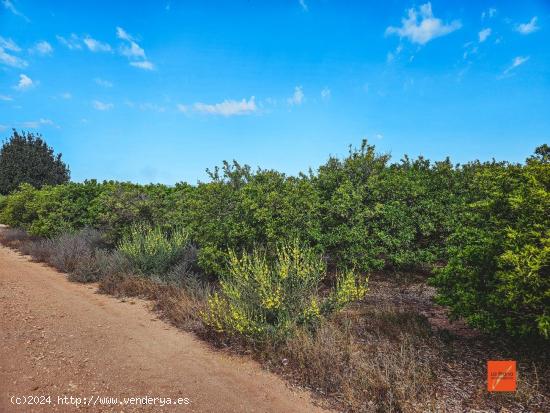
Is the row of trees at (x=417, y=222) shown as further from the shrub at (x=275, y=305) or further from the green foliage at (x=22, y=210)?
the green foliage at (x=22, y=210)

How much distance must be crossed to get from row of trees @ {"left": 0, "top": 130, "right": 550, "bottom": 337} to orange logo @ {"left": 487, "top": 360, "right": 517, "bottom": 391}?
379 millimetres

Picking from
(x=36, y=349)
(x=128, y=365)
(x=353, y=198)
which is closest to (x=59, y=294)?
(x=36, y=349)

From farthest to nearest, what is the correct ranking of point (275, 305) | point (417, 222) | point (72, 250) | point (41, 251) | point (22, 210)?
point (22, 210), point (41, 251), point (72, 250), point (417, 222), point (275, 305)

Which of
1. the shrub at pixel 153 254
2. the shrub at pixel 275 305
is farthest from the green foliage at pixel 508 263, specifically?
the shrub at pixel 153 254

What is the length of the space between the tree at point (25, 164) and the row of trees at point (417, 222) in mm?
26093

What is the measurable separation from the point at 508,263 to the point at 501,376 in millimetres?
1185

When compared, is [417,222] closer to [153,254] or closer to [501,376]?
[501,376]

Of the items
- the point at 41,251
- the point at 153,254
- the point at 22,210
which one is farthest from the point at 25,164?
the point at 153,254

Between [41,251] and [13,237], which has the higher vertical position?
[41,251]

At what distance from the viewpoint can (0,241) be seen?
15.5 m

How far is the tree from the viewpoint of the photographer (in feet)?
96.4

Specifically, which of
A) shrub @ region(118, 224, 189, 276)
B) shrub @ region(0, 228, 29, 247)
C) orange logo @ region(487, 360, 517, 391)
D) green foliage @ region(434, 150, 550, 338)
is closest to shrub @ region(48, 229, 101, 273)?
shrub @ region(118, 224, 189, 276)

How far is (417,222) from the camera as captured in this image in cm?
752

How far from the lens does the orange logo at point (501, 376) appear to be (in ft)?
12.1
